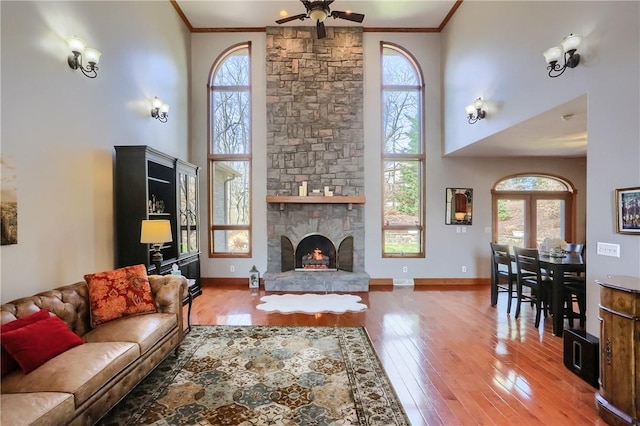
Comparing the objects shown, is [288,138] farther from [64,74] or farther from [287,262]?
[64,74]

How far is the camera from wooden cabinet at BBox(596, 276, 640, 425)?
2.02m

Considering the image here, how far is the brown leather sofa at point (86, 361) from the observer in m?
1.65

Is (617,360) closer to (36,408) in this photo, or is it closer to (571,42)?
(571,42)

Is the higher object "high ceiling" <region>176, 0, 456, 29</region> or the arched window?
"high ceiling" <region>176, 0, 456, 29</region>

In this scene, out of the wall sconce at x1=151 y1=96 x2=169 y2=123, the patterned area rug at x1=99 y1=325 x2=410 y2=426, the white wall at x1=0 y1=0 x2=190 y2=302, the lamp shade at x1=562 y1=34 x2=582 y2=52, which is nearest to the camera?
the patterned area rug at x1=99 y1=325 x2=410 y2=426

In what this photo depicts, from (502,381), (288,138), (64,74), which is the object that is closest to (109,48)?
(64,74)

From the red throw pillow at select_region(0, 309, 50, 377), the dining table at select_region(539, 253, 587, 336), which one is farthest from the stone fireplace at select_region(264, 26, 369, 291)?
the red throw pillow at select_region(0, 309, 50, 377)

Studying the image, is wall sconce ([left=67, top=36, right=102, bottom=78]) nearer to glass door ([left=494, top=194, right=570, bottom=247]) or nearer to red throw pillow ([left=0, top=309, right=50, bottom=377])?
red throw pillow ([left=0, top=309, right=50, bottom=377])

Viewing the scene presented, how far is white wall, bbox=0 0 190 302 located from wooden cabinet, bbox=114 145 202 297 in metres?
0.14

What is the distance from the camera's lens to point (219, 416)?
7.23ft

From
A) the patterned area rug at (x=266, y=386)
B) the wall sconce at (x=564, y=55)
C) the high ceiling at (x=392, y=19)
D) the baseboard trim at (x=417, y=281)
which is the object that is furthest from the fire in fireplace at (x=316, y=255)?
the wall sconce at (x=564, y=55)

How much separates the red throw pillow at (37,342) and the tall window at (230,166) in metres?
4.25

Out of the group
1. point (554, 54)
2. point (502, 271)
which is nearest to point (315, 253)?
point (502, 271)

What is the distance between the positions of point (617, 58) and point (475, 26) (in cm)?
300
